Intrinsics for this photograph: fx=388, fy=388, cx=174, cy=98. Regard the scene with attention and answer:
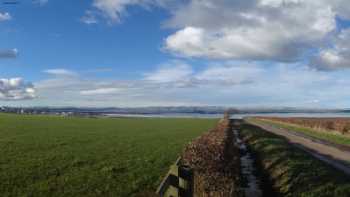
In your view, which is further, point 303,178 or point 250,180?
point 250,180

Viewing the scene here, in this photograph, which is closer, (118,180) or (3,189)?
(3,189)

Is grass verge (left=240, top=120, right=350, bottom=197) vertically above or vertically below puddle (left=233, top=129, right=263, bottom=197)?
above

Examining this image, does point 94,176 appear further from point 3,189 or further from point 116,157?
point 116,157

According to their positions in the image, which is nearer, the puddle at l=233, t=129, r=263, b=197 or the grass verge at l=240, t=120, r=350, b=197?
the grass verge at l=240, t=120, r=350, b=197

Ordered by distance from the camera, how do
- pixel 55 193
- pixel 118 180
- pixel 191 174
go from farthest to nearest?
pixel 118 180 → pixel 55 193 → pixel 191 174

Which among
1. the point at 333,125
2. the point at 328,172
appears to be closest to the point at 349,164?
the point at 328,172

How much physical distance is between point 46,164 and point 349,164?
46.9 feet

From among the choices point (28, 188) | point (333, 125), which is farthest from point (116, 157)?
point (333, 125)

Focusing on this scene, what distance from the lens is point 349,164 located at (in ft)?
60.3

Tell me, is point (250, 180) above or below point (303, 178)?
below

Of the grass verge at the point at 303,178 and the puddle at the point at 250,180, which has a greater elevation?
the grass verge at the point at 303,178

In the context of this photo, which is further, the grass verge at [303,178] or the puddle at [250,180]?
the puddle at [250,180]

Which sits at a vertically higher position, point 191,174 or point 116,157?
point 191,174

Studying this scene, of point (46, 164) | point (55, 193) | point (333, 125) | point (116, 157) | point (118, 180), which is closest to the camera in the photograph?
point (55, 193)
